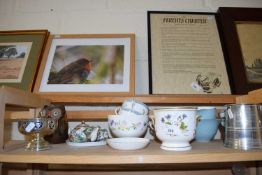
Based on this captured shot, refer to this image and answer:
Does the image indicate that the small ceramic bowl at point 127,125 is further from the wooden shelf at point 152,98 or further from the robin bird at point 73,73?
the robin bird at point 73,73

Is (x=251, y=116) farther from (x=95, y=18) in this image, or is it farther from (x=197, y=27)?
(x=95, y=18)

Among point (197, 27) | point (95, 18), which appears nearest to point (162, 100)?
point (197, 27)

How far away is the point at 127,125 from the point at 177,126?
0.15m

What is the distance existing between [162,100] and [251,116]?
0.28 meters

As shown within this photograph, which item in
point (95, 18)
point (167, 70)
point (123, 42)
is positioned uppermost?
point (95, 18)

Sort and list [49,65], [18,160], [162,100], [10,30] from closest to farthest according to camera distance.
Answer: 1. [18,160]
2. [162,100]
3. [49,65]
4. [10,30]

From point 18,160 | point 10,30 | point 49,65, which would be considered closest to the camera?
point 18,160

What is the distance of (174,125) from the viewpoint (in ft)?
1.99

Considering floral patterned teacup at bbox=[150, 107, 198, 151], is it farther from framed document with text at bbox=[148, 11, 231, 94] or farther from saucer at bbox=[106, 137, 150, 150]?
framed document with text at bbox=[148, 11, 231, 94]

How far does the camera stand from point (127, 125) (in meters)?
0.67

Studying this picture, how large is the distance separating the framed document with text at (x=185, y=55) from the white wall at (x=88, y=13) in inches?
2.3

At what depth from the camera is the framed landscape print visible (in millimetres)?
897

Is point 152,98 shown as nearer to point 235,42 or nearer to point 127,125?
point 127,125

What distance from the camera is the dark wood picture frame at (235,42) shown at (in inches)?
34.3
